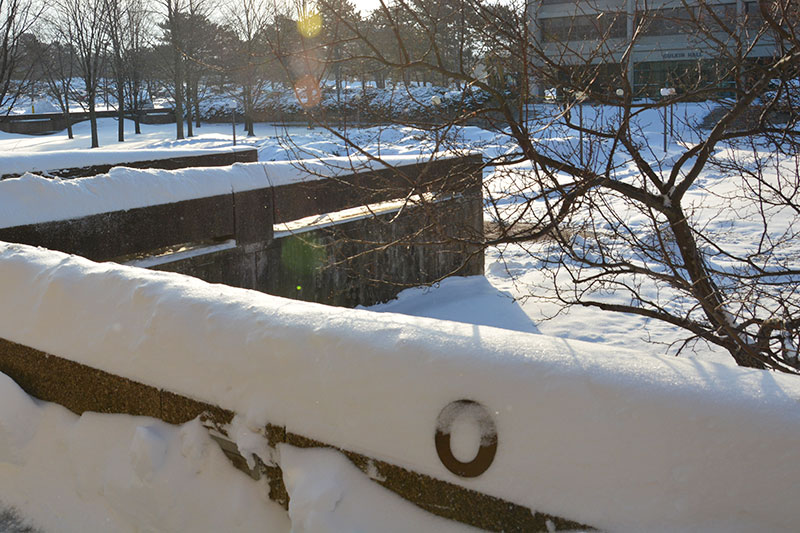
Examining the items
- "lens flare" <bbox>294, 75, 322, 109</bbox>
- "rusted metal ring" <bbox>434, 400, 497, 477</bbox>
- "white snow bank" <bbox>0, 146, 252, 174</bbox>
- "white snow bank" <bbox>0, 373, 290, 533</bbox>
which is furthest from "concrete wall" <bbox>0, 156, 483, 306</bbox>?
"rusted metal ring" <bbox>434, 400, 497, 477</bbox>

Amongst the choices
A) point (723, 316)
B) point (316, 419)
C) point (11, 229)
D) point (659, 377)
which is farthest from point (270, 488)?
point (11, 229)

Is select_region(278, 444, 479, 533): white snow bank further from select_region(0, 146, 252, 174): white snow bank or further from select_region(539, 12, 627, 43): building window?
select_region(0, 146, 252, 174): white snow bank

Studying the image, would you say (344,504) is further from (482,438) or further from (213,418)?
(213,418)

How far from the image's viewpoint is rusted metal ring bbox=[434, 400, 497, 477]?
1.85m

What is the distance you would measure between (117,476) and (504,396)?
1.38 m

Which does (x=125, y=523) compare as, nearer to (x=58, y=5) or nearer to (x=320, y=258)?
(x=320, y=258)

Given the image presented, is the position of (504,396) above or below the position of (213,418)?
above

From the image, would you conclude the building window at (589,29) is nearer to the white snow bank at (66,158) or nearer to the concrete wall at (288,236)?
the concrete wall at (288,236)

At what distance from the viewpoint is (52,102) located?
171ft

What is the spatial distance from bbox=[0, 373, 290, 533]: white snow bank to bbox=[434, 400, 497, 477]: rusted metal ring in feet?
2.02

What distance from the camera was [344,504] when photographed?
79.7 inches

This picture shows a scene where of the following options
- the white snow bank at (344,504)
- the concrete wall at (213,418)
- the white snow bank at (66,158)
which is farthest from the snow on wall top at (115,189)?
the white snow bank at (344,504)

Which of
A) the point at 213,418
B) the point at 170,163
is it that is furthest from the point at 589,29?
the point at 213,418

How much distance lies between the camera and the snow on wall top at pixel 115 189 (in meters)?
4.79
